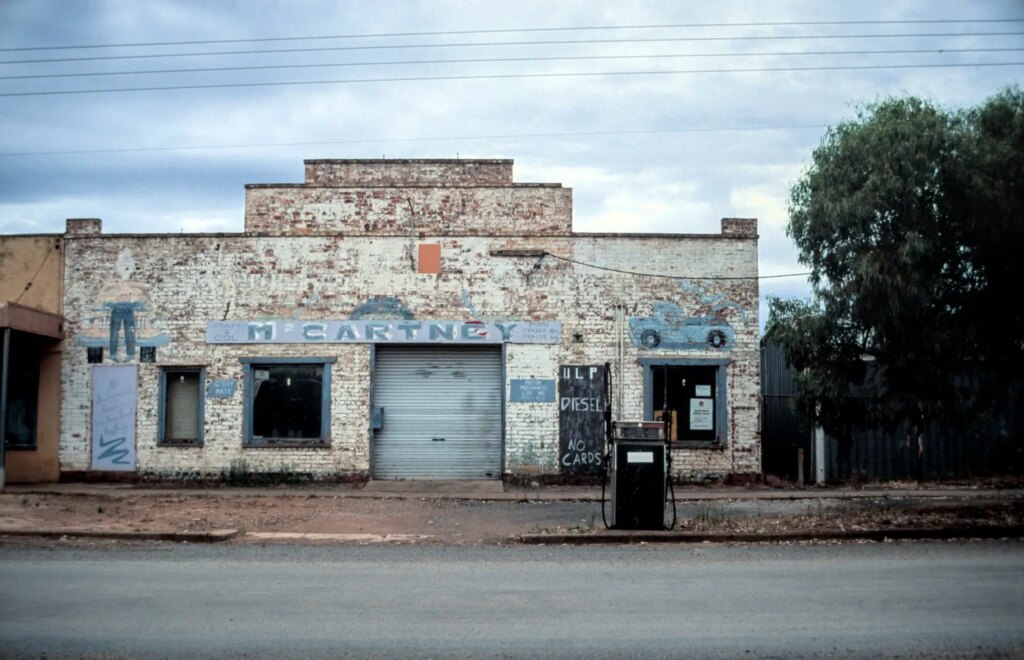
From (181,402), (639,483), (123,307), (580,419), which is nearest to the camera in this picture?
(639,483)

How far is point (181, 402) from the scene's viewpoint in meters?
19.9

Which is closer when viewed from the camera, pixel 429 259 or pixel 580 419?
pixel 580 419

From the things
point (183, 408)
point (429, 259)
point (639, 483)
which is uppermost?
point (429, 259)

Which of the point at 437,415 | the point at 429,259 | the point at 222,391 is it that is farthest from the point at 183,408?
the point at 429,259

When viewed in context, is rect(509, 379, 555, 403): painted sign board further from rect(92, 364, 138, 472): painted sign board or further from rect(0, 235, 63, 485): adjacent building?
rect(0, 235, 63, 485): adjacent building

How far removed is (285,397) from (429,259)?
4158 millimetres

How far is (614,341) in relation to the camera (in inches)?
773

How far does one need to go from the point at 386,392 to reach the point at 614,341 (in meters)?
4.88

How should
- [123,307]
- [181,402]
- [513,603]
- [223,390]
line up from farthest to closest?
1. [181,402]
2. [123,307]
3. [223,390]
4. [513,603]

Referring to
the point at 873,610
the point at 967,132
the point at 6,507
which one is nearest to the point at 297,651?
the point at 873,610

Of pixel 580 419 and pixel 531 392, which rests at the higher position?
pixel 531 392

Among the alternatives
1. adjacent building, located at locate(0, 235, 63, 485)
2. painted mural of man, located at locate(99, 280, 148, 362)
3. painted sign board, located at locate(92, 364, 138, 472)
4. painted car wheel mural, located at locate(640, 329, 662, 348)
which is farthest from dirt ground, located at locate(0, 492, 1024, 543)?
painted car wheel mural, located at locate(640, 329, 662, 348)

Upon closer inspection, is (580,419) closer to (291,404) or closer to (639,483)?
(291,404)

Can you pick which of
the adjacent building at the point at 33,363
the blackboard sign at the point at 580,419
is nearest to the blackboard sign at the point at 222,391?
the adjacent building at the point at 33,363
